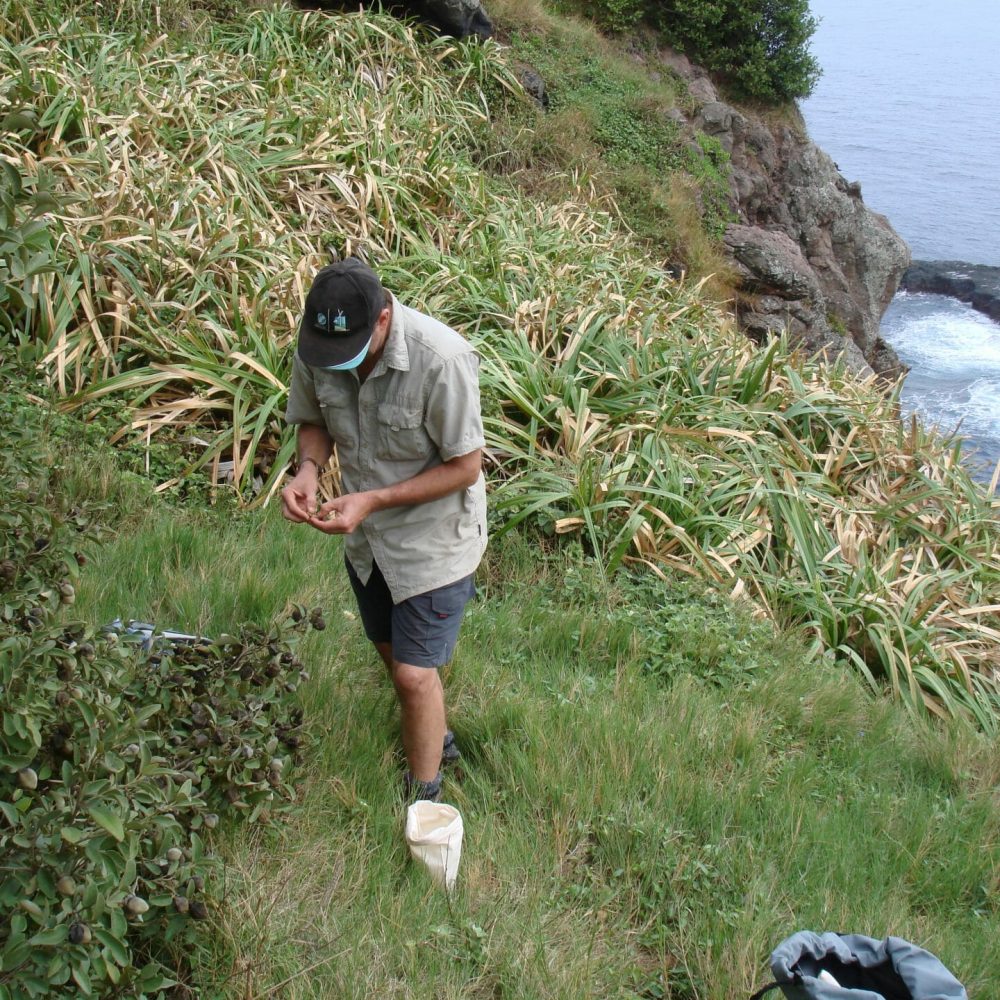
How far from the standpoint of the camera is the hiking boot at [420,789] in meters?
3.21

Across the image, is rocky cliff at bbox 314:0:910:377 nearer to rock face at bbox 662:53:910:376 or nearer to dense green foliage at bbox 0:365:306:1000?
rock face at bbox 662:53:910:376

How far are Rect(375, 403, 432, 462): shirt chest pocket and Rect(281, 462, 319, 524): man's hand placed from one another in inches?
9.3

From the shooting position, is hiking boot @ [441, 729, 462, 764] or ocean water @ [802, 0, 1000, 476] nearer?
hiking boot @ [441, 729, 462, 764]

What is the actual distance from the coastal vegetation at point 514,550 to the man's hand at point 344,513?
2.01 ft

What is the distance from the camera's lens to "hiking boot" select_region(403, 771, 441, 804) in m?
3.21

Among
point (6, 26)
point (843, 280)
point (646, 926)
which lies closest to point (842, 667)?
point (646, 926)

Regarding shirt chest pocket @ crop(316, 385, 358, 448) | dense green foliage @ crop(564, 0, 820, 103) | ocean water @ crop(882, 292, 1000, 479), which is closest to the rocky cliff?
dense green foliage @ crop(564, 0, 820, 103)

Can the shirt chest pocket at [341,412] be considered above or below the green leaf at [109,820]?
above

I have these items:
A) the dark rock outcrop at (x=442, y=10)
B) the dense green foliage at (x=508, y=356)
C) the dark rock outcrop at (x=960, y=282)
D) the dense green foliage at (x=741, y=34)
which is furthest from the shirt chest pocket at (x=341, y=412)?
the dark rock outcrop at (x=960, y=282)

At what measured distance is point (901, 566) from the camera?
6.25 m

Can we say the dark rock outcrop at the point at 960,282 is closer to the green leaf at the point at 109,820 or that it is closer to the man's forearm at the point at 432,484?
the man's forearm at the point at 432,484

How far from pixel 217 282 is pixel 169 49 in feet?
10.9

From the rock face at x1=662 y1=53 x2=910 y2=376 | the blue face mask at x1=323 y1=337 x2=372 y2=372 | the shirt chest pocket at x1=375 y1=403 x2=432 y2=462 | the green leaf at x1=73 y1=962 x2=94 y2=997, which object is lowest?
the rock face at x1=662 y1=53 x2=910 y2=376

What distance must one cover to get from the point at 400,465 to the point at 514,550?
224 centimetres
